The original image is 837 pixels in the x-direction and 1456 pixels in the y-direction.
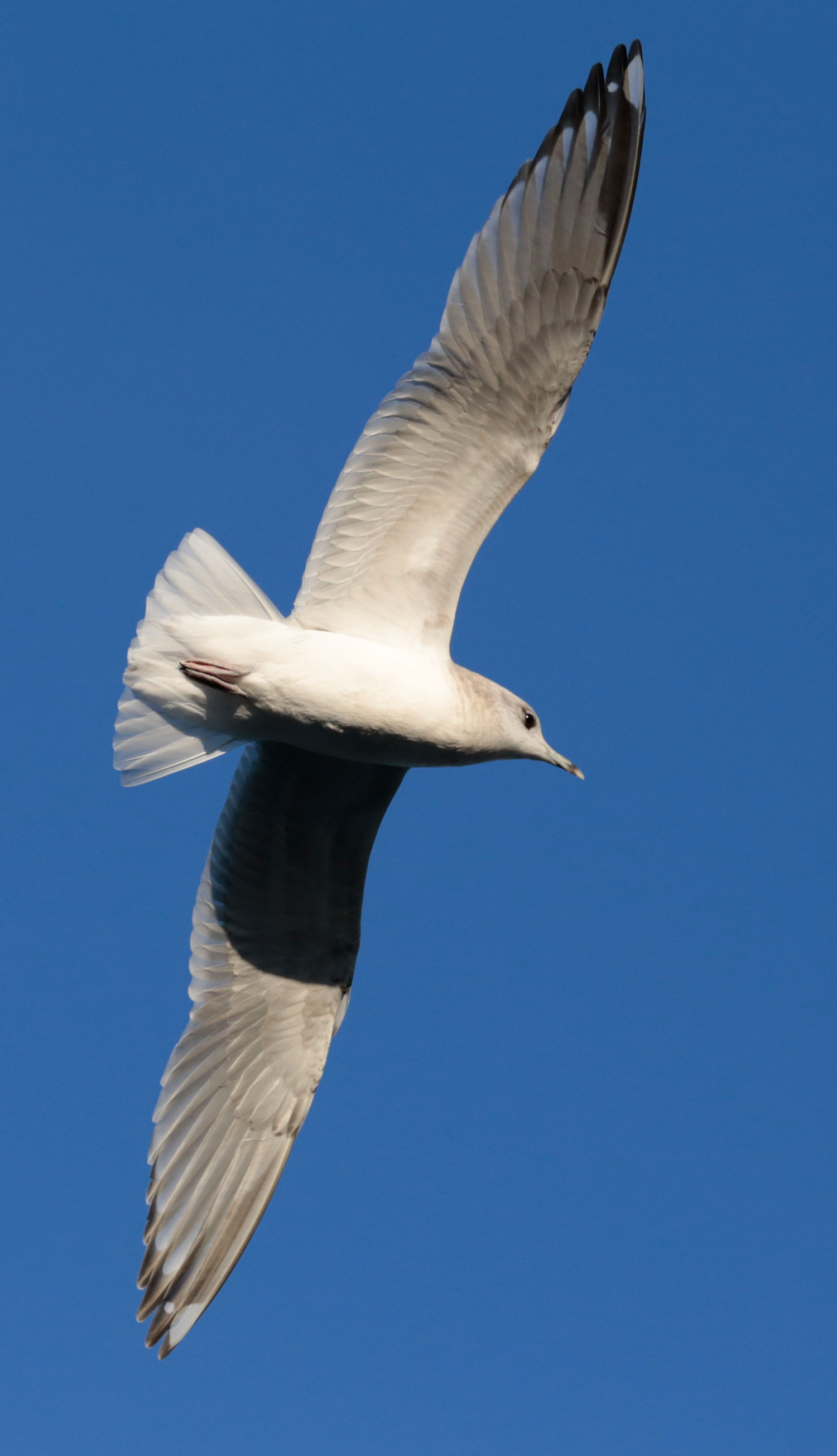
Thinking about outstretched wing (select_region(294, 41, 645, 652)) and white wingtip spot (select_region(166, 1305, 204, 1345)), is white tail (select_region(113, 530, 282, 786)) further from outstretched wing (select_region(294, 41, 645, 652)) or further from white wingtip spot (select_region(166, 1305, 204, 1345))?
white wingtip spot (select_region(166, 1305, 204, 1345))

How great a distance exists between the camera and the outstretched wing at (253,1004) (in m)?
7.63

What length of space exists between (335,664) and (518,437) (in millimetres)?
1257

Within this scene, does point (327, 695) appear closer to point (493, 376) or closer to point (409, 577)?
point (409, 577)

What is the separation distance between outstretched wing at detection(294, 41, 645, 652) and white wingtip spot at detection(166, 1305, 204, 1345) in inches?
121

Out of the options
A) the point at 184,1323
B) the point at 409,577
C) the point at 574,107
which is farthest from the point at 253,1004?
the point at 574,107

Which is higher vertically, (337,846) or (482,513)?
(482,513)

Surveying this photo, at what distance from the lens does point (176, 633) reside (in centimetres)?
704

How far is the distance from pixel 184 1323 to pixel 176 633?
9.99ft

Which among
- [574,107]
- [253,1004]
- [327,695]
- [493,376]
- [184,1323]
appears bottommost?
[184,1323]

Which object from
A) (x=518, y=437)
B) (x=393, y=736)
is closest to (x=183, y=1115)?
(x=393, y=736)

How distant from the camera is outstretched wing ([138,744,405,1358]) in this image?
763cm

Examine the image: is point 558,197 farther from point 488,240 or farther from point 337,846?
point 337,846

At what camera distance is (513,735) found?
7.28 metres

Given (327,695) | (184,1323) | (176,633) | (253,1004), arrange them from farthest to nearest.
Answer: (253,1004), (184,1323), (176,633), (327,695)
